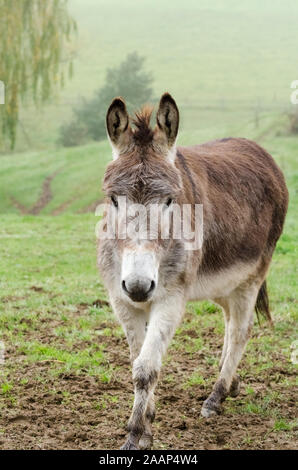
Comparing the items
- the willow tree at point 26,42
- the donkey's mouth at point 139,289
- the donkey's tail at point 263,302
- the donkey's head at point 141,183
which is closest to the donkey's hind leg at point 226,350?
the donkey's tail at point 263,302

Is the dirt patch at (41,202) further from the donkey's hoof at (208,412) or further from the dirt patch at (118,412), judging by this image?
the donkey's hoof at (208,412)

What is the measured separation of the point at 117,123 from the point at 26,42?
41.9ft

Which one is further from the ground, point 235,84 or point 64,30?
point 64,30

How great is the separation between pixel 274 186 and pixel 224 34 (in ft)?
200

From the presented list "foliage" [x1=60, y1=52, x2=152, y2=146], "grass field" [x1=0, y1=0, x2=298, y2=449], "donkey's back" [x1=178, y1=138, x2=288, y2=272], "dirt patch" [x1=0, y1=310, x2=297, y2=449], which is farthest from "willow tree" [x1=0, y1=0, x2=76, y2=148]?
"foliage" [x1=60, y1=52, x2=152, y2=146]

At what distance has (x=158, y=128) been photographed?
11.9 ft

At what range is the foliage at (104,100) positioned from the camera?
111 ft

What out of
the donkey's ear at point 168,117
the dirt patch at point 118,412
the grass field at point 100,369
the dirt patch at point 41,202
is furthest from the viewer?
the dirt patch at point 41,202

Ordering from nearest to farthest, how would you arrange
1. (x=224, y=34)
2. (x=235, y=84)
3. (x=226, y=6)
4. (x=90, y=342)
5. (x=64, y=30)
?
Result: (x=90, y=342), (x=64, y=30), (x=235, y=84), (x=224, y=34), (x=226, y=6)

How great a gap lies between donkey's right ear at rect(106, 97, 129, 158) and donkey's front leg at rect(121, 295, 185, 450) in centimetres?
107

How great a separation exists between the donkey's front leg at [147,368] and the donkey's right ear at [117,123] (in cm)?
107
